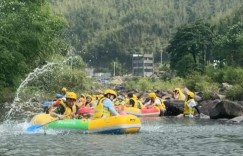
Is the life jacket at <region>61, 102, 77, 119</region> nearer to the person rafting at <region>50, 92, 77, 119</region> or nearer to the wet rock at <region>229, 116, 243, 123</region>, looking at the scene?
the person rafting at <region>50, 92, 77, 119</region>

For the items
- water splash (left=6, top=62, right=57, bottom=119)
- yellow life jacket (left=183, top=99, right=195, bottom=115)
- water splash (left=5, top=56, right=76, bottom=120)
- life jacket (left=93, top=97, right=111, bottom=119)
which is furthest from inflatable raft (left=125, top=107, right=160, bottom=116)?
water splash (left=6, top=62, right=57, bottom=119)

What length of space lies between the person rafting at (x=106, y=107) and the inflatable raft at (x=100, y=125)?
30 cm

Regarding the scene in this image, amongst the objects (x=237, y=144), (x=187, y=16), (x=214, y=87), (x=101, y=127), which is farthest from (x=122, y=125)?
(x=187, y=16)

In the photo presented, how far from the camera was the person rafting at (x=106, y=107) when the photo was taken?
56.9 ft

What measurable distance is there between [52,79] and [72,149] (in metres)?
29.8

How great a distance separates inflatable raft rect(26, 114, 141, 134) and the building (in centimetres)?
12927

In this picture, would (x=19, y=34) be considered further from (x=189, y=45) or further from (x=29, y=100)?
(x=189, y=45)

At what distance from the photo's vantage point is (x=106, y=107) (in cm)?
1744

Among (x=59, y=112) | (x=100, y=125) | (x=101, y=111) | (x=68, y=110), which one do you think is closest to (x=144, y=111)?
(x=59, y=112)

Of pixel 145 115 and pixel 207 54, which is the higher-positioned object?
pixel 207 54

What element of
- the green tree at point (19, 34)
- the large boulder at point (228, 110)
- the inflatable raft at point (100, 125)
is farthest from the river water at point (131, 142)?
the green tree at point (19, 34)

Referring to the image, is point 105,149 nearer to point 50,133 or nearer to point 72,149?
point 72,149

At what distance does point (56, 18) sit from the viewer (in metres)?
32.6

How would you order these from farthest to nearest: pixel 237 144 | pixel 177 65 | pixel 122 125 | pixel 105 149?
pixel 177 65 < pixel 122 125 < pixel 237 144 < pixel 105 149
